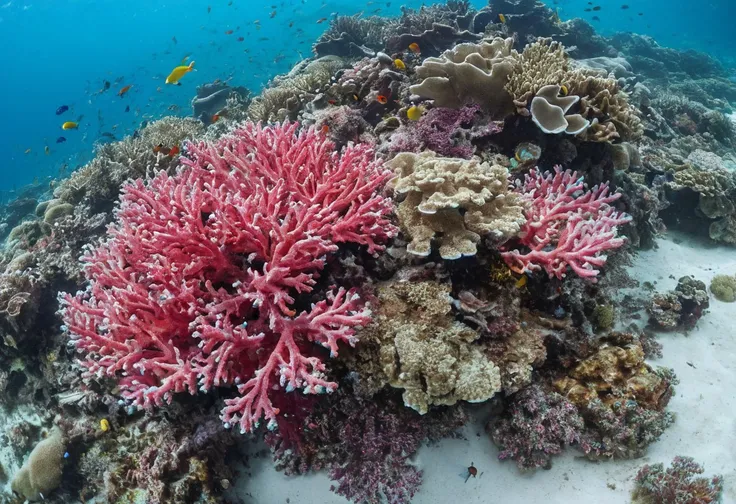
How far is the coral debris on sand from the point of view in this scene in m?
2.81

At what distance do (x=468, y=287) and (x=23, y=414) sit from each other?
6.13 meters

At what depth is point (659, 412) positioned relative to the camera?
331cm

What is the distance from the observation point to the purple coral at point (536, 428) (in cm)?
314

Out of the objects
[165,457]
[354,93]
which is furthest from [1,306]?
[354,93]

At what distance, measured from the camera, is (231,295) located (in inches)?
115

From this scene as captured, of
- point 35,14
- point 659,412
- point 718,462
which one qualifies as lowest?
point 718,462

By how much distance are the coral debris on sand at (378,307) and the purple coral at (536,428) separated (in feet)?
0.05

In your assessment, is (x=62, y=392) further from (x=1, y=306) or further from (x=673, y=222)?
(x=673, y=222)

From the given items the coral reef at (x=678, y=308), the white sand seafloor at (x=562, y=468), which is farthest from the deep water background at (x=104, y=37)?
the white sand seafloor at (x=562, y=468)

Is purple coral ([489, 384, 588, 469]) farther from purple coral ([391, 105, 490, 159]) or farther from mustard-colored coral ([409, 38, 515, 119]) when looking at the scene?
mustard-colored coral ([409, 38, 515, 119])

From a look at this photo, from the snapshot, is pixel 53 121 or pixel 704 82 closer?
pixel 704 82

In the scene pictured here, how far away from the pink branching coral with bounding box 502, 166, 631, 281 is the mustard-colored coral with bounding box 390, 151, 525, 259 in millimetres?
228

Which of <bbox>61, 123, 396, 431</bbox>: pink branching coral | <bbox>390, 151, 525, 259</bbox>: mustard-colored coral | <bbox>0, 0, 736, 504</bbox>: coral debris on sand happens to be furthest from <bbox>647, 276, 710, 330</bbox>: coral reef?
<bbox>61, 123, 396, 431</bbox>: pink branching coral

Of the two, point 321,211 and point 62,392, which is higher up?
point 321,211
